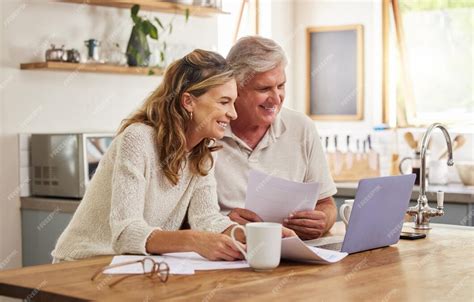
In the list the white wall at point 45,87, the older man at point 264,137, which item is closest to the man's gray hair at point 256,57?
the older man at point 264,137

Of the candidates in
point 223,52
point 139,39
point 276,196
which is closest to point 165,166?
point 276,196

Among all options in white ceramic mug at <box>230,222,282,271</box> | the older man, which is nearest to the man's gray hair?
the older man

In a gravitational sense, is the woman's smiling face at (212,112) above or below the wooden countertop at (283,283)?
above

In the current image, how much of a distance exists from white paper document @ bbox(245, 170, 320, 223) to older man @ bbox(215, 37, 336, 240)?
310mm

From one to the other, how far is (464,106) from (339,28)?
3.57 feet

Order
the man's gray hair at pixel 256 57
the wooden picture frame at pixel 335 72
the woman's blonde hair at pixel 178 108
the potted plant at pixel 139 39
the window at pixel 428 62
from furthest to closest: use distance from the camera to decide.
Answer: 1. the wooden picture frame at pixel 335 72
2. the window at pixel 428 62
3. the potted plant at pixel 139 39
4. the man's gray hair at pixel 256 57
5. the woman's blonde hair at pixel 178 108

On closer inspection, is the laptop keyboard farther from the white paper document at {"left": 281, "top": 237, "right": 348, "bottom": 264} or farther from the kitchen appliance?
the kitchen appliance

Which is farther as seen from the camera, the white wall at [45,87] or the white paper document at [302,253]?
the white wall at [45,87]

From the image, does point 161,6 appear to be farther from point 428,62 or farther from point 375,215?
point 375,215

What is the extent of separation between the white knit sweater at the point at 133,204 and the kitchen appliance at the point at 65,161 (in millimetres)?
1757

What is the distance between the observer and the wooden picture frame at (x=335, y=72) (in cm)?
621

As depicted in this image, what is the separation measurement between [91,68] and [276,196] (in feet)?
7.44

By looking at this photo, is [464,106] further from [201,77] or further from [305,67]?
[201,77]

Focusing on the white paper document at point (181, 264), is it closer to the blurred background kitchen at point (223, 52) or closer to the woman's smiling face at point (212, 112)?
the woman's smiling face at point (212, 112)
